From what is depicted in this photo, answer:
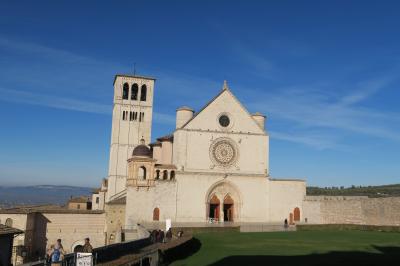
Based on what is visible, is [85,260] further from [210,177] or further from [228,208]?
[228,208]

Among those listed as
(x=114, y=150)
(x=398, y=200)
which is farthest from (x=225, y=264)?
(x=114, y=150)

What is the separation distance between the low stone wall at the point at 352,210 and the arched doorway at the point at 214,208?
32.8 feet

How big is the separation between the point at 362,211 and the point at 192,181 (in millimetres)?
17627

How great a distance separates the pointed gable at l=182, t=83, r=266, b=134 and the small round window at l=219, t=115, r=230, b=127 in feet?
0.93

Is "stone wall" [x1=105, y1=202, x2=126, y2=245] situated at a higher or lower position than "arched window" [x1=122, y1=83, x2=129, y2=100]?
lower

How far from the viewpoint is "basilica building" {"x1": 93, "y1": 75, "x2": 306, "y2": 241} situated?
45969 mm

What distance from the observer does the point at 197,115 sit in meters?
49.6

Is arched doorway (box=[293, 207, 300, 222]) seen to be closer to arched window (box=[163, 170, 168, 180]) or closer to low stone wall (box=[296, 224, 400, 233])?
low stone wall (box=[296, 224, 400, 233])

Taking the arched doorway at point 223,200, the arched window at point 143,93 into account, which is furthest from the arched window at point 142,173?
the arched window at point 143,93

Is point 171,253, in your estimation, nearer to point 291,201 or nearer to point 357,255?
point 357,255

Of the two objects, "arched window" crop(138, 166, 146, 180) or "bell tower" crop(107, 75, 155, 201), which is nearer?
"arched window" crop(138, 166, 146, 180)

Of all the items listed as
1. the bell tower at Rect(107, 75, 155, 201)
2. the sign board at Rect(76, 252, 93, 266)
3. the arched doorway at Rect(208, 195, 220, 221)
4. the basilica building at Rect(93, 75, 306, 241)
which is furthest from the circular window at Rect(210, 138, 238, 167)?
the sign board at Rect(76, 252, 93, 266)

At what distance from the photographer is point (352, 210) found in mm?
45469

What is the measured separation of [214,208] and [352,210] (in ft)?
48.5
